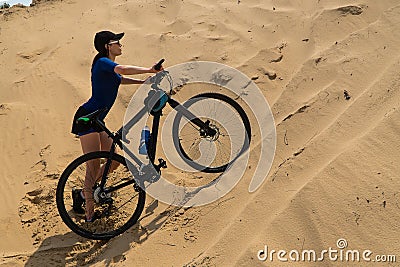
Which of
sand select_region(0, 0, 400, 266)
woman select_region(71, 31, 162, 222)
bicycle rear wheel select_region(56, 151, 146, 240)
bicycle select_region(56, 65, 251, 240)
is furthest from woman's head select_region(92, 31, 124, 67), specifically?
sand select_region(0, 0, 400, 266)

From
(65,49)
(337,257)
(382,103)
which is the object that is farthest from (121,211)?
(65,49)

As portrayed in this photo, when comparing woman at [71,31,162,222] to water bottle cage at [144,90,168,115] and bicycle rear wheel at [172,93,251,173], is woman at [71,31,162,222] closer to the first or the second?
water bottle cage at [144,90,168,115]

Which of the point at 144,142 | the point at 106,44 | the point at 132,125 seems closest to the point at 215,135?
the point at 144,142

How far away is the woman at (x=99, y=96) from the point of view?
3592 mm

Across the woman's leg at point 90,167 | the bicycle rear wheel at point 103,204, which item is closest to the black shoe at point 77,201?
the bicycle rear wheel at point 103,204

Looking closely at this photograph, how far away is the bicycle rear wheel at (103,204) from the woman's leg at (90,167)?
0.03 meters

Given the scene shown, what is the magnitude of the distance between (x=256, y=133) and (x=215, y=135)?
0.48 metres

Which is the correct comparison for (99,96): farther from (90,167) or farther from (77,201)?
(77,201)

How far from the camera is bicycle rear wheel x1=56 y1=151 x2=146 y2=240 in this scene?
3594 mm

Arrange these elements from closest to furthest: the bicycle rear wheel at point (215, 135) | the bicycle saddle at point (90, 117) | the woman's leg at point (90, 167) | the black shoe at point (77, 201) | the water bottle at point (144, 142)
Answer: the bicycle saddle at point (90, 117), the woman's leg at point (90, 167), the water bottle at point (144, 142), the black shoe at point (77, 201), the bicycle rear wheel at point (215, 135)

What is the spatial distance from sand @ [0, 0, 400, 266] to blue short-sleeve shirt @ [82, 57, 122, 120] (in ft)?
3.33

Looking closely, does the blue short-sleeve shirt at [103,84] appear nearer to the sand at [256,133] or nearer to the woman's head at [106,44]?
the woman's head at [106,44]

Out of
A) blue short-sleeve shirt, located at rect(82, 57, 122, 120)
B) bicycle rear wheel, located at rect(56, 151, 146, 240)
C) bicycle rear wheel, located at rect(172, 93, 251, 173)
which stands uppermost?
bicycle rear wheel, located at rect(172, 93, 251, 173)

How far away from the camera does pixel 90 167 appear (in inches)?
147
